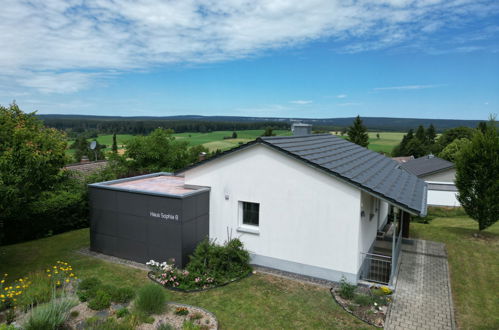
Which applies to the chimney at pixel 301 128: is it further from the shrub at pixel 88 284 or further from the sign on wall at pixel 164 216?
the shrub at pixel 88 284

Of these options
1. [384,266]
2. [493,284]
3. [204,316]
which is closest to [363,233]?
[384,266]

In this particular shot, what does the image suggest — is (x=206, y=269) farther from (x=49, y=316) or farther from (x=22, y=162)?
(x=22, y=162)

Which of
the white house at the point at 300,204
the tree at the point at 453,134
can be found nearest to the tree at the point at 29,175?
the white house at the point at 300,204

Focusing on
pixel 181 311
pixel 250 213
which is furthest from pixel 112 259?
pixel 250 213

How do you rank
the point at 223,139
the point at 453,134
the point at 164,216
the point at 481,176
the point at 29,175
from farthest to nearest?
1. the point at 453,134
2. the point at 223,139
3. the point at 481,176
4. the point at 164,216
5. the point at 29,175

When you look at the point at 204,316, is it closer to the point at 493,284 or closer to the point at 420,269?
the point at 420,269

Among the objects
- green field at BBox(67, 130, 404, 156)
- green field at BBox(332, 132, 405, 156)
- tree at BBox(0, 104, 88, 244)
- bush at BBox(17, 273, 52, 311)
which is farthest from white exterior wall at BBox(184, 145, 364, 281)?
green field at BBox(332, 132, 405, 156)
